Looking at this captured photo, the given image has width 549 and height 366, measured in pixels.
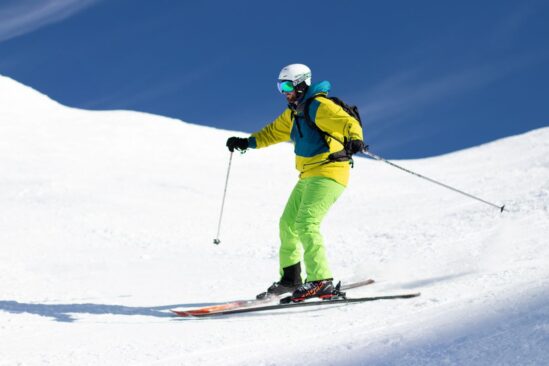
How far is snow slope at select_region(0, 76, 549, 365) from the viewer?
4848 millimetres

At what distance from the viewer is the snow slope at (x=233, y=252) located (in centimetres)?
485

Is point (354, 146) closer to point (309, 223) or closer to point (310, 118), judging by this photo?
point (310, 118)

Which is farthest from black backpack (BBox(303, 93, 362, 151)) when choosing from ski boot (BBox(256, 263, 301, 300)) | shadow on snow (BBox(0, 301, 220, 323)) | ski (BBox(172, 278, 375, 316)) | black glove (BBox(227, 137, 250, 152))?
shadow on snow (BBox(0, 301, 220, 323))

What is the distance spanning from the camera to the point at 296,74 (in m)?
6.80

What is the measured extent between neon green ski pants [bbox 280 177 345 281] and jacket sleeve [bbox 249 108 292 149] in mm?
777

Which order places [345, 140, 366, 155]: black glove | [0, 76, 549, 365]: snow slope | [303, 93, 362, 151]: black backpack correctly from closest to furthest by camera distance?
[0, 76, 549, 365]: snow slope → [345, 140, 366, 155]: black glove → [303, 93, 362, 151]: black backpack

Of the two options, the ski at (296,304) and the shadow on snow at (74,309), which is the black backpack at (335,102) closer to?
the ski at (296,304)

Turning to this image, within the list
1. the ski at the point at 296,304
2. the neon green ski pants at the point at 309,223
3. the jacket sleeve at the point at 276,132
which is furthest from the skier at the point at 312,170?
the jacket sleeve at the point at 276,132

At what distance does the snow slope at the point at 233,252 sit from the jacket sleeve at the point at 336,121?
1554 mm

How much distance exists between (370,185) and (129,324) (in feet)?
37.0

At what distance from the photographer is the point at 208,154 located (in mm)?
20422

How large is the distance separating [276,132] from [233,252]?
3.82m

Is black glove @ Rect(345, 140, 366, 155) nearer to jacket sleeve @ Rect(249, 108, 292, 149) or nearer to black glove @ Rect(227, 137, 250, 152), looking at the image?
jacket sleeve @ Rect(249, 108, 292, 149)

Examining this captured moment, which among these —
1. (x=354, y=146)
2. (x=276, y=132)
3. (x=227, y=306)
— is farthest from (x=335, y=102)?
(x=227, y=306)
